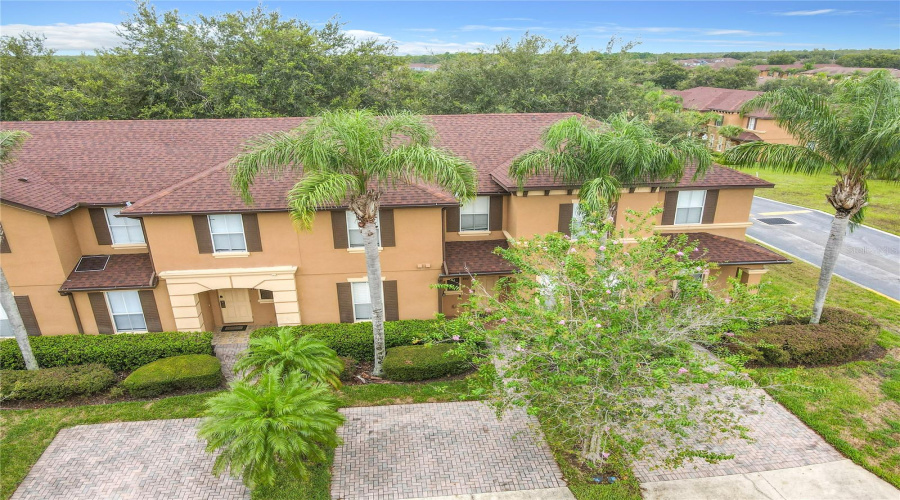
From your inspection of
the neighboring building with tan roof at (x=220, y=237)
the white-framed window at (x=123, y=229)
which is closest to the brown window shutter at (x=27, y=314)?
the neighboring building with tan roof at (x=220, y=237)

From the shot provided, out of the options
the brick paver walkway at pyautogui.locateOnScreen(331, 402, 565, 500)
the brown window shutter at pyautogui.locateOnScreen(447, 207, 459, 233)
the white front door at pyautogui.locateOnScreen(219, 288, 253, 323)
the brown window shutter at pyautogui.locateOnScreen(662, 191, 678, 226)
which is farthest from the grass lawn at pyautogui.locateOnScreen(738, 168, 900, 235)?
the white front door at pyautogui.locateOnScreen(219, 288, 253, 323)

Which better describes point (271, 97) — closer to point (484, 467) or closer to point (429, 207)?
point (429, 207)

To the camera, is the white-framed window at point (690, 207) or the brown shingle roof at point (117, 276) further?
the white-framed window at point (690, 207)

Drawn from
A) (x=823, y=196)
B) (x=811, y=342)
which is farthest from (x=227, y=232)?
(x=823, y=196)

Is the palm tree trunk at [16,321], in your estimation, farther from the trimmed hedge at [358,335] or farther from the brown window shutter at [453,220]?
Result: the brown window shutter at [453,220]

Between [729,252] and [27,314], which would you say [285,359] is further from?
[729,252]

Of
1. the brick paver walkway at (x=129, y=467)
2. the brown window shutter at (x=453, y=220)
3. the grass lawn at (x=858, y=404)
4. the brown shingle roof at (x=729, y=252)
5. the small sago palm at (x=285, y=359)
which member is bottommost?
the grass lawn at (x=858, y=404)

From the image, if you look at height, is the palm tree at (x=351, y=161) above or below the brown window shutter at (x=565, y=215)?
above

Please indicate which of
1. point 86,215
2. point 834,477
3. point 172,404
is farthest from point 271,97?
point 834,477
